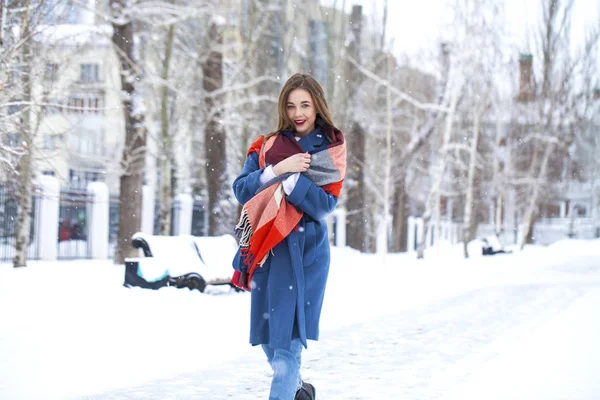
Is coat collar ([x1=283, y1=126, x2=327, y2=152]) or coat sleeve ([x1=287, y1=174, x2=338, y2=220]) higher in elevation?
coat collar ([x1=283, y1=126, x2=327, y2=152])

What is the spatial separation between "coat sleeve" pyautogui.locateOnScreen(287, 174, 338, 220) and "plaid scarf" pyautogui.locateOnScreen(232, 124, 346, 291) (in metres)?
0.05

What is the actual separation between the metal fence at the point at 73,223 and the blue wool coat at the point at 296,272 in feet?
48.6

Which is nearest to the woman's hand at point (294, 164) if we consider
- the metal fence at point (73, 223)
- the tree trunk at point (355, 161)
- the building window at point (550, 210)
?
the metal fence at point (73, 223)

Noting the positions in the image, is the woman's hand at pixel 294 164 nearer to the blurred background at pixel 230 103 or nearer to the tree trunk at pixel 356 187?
the blurred background at pixel 230 103

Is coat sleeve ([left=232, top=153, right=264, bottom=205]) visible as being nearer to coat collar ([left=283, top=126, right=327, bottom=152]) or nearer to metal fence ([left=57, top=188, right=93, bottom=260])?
coat collar ([left=283, top=126, right=327, bottom=152])

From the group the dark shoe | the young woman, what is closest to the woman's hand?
the young woman

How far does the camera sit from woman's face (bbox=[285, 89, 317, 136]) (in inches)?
158

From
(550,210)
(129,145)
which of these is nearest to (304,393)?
(129,145)

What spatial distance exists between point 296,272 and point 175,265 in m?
7.99

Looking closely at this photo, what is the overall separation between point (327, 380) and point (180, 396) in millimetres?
1220

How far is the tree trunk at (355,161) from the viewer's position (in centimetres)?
2494

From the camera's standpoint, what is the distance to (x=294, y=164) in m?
3.85

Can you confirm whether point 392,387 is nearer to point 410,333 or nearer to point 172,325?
point 410,333

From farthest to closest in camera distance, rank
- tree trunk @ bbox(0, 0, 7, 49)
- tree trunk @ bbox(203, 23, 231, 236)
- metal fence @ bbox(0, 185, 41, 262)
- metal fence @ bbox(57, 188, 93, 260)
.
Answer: metal fence @ bbox(57, 188, 93, 260)
metal fence @ bbox(0, 185, 41, 262)
tree trunk @ bbox(203, 23, 231, 236)
tree trunk @ bbox(0, 0, 7, 49)
